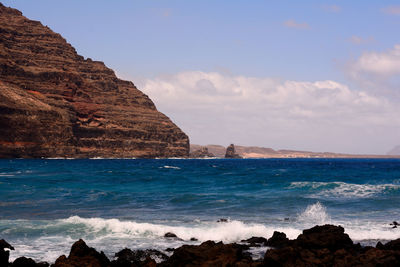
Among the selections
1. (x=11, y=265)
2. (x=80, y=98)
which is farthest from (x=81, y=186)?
(x=80, y=98)

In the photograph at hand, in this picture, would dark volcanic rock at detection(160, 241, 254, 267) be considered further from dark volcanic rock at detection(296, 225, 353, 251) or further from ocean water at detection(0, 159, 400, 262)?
ocean water at detection(0, 159, 400, 262)

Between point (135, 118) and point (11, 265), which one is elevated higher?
point (135, 118)

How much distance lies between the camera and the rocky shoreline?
12.4m

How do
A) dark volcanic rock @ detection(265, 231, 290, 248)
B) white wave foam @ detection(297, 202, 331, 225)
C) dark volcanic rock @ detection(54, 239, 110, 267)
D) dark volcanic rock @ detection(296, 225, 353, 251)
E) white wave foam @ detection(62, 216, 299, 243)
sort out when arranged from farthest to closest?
white wave foam @ detection(297, 202, 331, 225) → white wave foam @ detection(62, 216, 299, 243) → dark volcanic rock @ detection(265, 231, 290, 248) → dark volcanic rock @ detection(296, 225, 353, 251) → dark volcanic rock @ detection(54, 239, 110, 267)

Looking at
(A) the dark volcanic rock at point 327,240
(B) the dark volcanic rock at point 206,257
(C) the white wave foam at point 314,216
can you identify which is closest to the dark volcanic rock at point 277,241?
(A) the dark volcanic rock at point 327,240

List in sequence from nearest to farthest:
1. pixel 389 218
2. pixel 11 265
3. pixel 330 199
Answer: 1. pixel 11 265
2. pixel 389 218
3. pixel 330 199

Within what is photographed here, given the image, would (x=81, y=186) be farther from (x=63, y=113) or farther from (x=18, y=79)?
(x=18, y=79)

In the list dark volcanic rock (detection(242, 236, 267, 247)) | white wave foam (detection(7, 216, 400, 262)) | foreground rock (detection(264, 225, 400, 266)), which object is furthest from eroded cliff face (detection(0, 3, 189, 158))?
foreground rock (detection(264, 225, 400, 266))

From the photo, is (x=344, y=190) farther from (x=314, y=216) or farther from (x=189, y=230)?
(x=189, y=230)

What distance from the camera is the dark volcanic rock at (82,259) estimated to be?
12547mm

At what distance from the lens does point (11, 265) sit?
12.8m

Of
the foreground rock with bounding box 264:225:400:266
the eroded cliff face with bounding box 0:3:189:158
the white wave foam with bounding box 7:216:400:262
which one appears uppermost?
the eroded cliff face with bounding box 0:3:189:158

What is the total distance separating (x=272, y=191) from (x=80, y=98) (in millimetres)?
157669

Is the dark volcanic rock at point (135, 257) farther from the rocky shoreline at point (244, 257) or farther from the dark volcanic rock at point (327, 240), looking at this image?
the dark volcanic rock at point (327, 240)
